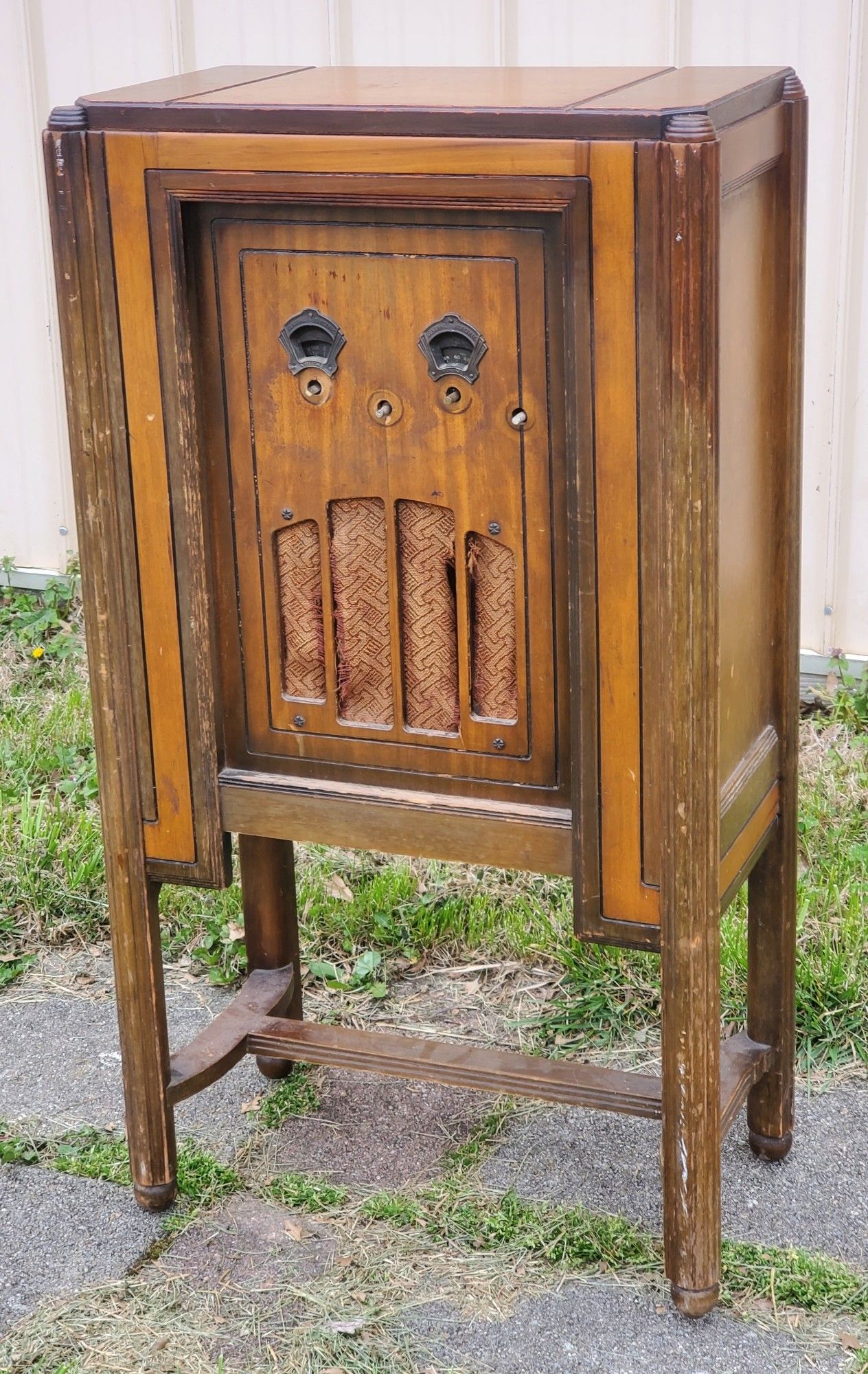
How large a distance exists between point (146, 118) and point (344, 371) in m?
0.42

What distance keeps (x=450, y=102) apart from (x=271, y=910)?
1.52 meters

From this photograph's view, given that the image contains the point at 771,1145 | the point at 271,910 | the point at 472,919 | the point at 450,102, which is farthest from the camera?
the point at 472,919

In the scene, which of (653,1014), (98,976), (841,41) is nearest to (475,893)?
(653,1014)

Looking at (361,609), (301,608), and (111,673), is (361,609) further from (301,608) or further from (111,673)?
(111,673)

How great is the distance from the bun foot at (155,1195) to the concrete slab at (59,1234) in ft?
0.06

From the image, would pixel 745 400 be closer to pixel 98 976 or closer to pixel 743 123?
pixel 743 123

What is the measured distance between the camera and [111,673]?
2461 millimetres

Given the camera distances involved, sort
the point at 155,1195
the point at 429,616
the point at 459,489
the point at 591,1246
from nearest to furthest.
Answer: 1. the point at 459,489
2. the point at 429,616
3. the point at 591,1246
4. the point at 155,1195

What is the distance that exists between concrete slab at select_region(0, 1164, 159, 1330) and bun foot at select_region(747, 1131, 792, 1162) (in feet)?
3.25

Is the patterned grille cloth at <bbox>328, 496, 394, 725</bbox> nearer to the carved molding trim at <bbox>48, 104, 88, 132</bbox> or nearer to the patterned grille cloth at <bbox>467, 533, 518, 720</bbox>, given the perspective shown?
the patterned grille cloth at <bbox>467, 533, 518, 720</bbox>

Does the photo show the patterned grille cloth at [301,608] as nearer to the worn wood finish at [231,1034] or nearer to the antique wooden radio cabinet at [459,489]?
the antique wooden radio cabinet at [459,489]

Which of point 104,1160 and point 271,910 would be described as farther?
point 271,910

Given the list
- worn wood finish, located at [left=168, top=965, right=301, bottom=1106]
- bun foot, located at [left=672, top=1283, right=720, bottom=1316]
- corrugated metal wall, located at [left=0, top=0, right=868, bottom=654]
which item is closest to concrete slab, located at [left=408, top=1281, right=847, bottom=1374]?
bun foot, located at [left=672, top=1283, right=720, bottom=1316]

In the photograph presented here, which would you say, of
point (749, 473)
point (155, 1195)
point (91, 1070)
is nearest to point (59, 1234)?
point (155, 1195)
